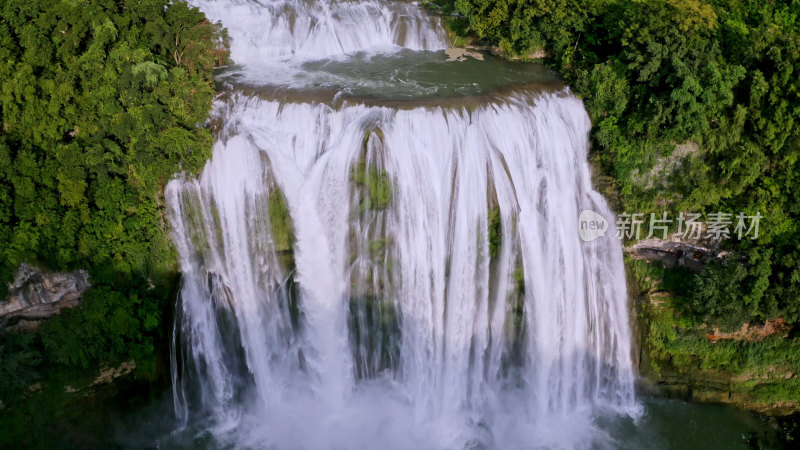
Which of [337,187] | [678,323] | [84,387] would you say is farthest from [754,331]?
[84,387]

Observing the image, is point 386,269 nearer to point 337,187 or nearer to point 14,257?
point 337,187

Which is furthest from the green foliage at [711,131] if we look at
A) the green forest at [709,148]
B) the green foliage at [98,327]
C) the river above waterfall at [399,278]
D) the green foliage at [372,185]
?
the green foliage at [98,327]

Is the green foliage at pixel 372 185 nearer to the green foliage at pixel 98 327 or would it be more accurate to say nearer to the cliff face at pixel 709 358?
the green foliage at pixel 98 327

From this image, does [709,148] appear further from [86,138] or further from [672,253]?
[86,138]

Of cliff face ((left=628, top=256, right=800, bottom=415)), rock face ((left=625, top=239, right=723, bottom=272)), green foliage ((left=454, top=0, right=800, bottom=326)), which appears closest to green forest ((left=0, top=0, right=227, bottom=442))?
green foliage ((left=454, top=0, right=800, bottom=326))

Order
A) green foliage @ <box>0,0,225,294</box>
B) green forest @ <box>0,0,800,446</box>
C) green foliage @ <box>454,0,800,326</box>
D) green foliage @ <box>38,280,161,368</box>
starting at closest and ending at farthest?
green foliage @ <box>0,0,225,294</box>, green forest @ <box>0,0,800,446</box>, green foliage @ <box>38,280,161,368</box>, green foliage @ <box>454,0,800,326</box>

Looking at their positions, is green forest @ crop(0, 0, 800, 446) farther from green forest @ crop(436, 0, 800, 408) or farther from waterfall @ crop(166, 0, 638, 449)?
waterfall @ crop(166, 0, 638, 449)
